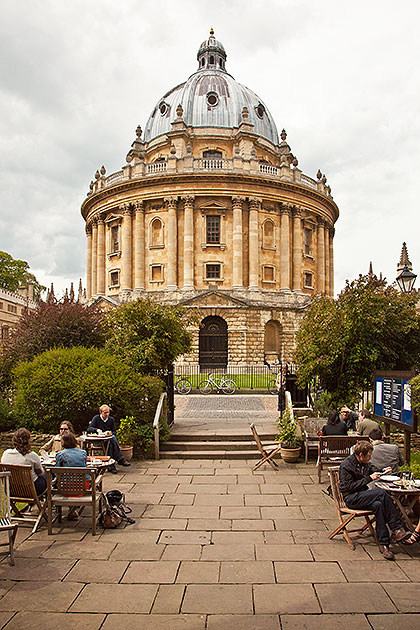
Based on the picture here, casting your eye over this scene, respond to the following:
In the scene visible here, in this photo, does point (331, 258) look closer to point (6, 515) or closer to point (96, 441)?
point (96, 441)

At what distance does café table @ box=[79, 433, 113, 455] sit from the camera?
31.9 ft

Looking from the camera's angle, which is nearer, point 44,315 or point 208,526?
point 208,526

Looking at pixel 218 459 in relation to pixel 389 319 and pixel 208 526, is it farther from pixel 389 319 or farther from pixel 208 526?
pixel 389 319

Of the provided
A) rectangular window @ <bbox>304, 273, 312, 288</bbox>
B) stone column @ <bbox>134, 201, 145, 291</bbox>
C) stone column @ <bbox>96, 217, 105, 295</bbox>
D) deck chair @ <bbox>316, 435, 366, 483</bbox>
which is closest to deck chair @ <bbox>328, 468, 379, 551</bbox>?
deck chair @ <bbox>316, 435, 366, 483</bbox>

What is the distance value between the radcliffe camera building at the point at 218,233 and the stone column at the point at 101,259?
0.09 meters

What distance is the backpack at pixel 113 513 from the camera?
271 inches

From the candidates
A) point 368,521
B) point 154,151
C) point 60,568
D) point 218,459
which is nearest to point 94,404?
point 218,459

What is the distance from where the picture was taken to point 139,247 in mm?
40469

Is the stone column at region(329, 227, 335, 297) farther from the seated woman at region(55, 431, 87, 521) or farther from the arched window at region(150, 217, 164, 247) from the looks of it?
the seated woman at region(55, 431, 87, 521)

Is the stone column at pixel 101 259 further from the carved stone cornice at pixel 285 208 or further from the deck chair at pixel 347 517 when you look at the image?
the deck chair at pixel 347 517

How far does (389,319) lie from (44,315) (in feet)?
35.1

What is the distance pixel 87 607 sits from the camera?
470 centimetres

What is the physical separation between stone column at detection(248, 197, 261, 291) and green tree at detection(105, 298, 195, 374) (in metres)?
24.4

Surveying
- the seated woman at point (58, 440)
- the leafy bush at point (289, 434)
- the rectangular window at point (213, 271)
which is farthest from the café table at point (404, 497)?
the rectangular window at point (213, 271)
